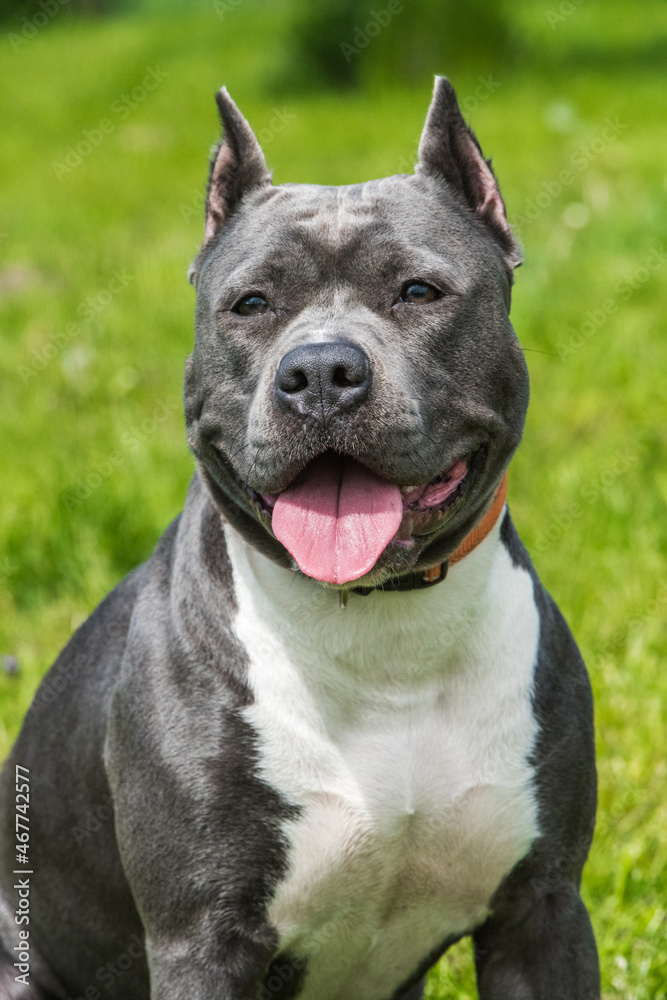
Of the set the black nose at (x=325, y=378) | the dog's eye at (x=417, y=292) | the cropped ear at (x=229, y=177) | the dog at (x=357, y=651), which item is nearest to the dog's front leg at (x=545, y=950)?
the dog at (x=357, y=651)

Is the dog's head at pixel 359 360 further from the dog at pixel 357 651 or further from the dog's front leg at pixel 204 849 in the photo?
the dog's front leg at pixel 204 849

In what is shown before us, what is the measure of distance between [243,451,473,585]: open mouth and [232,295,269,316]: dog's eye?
327 millimetres

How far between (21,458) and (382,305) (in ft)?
10.7

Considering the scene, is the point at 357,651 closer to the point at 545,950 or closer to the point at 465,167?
the point at 545,950

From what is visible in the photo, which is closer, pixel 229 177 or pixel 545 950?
pixel 545 950

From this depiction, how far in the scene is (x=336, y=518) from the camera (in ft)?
7.61

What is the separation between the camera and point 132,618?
2.71 meters

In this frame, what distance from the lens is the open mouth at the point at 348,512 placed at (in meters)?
2.27

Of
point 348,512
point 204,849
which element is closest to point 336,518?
point 348,512

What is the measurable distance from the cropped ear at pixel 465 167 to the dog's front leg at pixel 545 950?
129 cm

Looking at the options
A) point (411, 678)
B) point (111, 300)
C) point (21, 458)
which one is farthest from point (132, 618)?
point (111, 300)

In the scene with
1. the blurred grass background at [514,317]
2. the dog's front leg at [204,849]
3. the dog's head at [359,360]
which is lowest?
the blurred grass background at [514,317]

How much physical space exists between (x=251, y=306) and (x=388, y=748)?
88cm

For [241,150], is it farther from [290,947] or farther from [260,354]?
[290,947]
